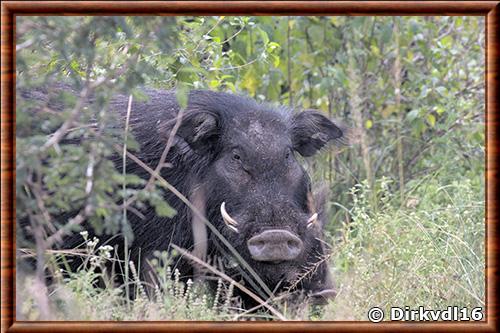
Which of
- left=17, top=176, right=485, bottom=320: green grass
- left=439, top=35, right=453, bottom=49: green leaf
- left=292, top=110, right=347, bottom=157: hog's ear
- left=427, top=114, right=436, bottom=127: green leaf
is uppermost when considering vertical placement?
left=439, top=35, right=453, bottom=49: green leaf

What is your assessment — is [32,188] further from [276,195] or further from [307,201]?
[307,201]

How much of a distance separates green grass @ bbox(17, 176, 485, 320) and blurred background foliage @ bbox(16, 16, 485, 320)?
0.02m

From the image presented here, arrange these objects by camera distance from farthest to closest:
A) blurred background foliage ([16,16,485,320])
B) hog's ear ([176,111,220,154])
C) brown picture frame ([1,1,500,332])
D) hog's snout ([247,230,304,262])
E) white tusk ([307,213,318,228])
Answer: hog's ear ([176,111,220,154])
white tusk ([307,213,318,228])
hog's snout ([247,230,304,262])
blurred background foliage ([16,16,485,320])
brown picture frame ([1,1,500,332])

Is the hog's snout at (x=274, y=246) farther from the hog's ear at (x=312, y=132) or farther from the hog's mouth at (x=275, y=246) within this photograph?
the hog's ear at (x=312, y=132)

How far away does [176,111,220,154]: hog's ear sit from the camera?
5.70m

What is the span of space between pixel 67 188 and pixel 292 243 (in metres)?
1.45

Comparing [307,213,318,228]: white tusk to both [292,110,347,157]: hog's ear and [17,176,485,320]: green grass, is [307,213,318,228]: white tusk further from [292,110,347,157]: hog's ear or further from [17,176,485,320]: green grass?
[292,110,347,157]: hog's ear

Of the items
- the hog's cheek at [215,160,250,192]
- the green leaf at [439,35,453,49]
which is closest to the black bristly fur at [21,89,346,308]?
the hog's cheek at [215,160,250,192]

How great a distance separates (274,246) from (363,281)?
1.92 feet

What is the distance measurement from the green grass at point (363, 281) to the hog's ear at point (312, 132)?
1.65ft

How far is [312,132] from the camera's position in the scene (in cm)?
606

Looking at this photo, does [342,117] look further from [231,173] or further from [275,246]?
[275,246]

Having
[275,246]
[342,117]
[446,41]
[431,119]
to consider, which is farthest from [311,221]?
[446,41]

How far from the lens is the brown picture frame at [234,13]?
12.7 ft
